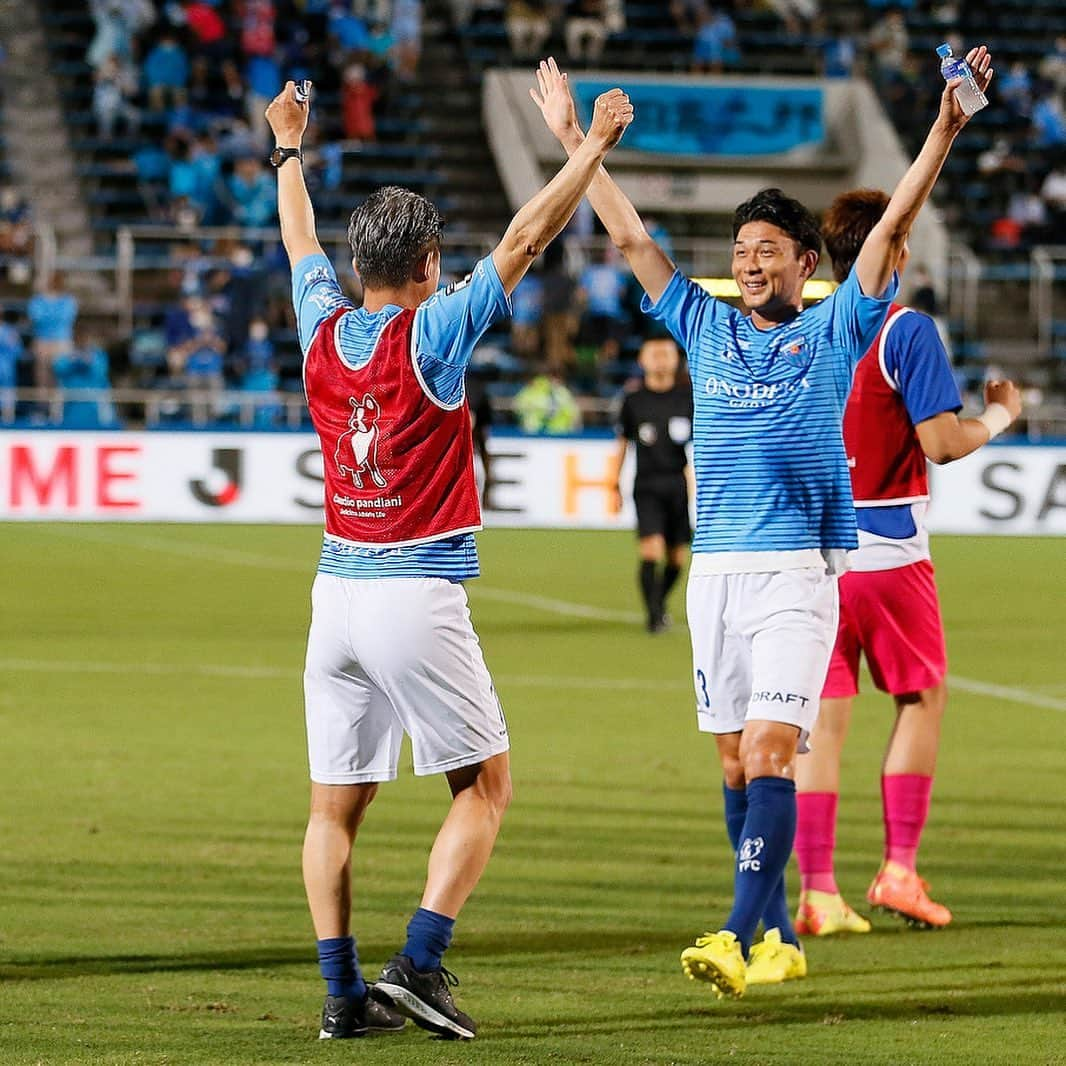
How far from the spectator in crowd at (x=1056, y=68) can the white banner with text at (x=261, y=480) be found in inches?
524

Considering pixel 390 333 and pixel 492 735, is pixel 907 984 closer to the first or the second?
pixel 492 735

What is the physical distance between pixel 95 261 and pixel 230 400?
4.23m

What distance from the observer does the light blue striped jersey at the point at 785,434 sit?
6.30 m

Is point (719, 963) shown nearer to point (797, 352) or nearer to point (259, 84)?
point (797, 352)

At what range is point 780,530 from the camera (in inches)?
248

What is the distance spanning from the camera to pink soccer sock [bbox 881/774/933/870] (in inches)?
299

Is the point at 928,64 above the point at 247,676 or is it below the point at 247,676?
above

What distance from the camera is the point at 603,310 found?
3073cm

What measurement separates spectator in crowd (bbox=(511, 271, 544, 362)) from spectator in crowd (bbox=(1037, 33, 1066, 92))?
441 inches

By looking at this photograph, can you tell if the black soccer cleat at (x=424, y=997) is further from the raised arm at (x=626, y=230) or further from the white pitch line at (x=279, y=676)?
the white pitch line at (x=279, y=676)

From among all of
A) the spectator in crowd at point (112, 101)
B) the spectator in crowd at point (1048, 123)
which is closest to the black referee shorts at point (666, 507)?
the spectator in crowd at point (112, 101)

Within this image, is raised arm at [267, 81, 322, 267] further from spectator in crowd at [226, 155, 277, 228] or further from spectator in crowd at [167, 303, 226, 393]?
spectator in crowd at [226, 155, 277, 228]

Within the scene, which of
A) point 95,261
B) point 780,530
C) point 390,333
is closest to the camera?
point 390,333

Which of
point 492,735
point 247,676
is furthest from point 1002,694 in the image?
point 492,735
